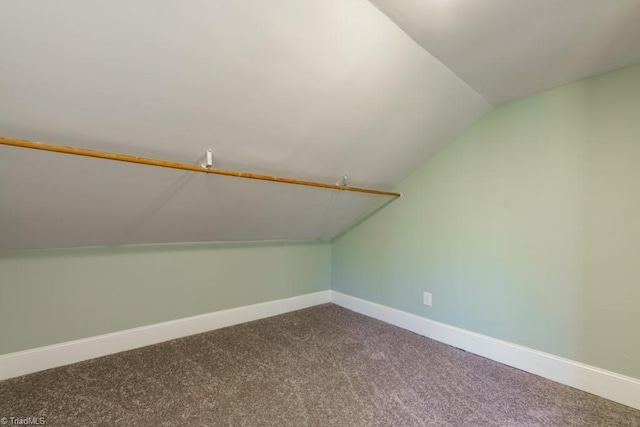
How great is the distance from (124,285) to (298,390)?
1499 millimetres

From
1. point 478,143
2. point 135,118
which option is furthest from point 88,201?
point 478,143

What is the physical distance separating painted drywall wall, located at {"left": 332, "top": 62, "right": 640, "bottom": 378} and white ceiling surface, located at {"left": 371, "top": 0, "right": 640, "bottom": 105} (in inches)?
11.2

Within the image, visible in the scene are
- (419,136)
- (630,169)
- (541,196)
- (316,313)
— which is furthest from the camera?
(316,313)

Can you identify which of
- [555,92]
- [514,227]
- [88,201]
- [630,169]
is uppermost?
[555,92]

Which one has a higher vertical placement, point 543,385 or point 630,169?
point 630,169

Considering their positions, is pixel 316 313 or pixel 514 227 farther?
pixel 316 313

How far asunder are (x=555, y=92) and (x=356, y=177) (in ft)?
4.70

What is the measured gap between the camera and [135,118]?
131 cm

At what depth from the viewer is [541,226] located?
1.96 m

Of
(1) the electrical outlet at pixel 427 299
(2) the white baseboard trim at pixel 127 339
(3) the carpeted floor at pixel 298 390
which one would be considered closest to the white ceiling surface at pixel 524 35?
(1) the electrical outlet at pixel 427 299

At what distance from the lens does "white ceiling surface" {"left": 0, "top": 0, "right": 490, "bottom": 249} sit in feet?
3.42

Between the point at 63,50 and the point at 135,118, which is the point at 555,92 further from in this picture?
the point at 63,50

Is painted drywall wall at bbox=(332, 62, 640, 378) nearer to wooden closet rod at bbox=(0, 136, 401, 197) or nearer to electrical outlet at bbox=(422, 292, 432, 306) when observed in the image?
electrical outlet at bbox=(422, 292, 432, 306)

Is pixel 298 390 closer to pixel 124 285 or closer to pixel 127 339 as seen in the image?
pixel 127 339
